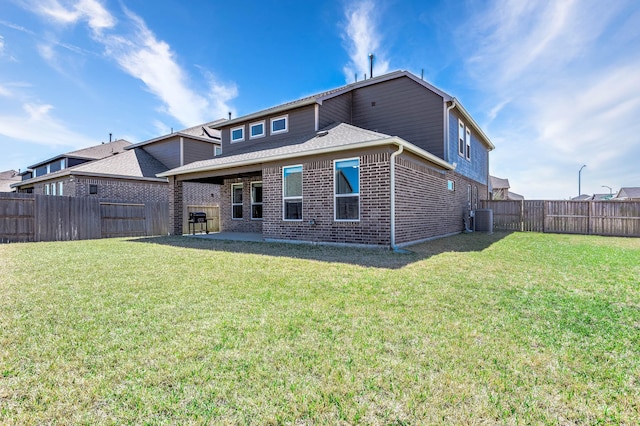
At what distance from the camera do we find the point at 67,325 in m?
3.19

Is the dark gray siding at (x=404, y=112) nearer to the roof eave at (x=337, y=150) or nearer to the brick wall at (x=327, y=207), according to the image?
the roof eave at (x=337, y=150)

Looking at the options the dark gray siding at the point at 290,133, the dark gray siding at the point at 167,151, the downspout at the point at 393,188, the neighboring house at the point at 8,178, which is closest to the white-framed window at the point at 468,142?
the dark gray siding at the point at 290,133

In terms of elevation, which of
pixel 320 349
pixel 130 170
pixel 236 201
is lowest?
pixel 320 349

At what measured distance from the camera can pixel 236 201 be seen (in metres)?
15.7

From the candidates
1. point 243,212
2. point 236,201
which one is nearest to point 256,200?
point 243,212

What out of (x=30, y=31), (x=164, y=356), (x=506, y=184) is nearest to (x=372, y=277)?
(x=164, y=356)

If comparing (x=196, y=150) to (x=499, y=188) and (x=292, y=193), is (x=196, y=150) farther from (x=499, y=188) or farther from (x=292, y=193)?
(x=499, y=188)

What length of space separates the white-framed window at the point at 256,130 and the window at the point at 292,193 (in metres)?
3.93

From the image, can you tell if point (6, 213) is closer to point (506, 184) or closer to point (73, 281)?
point (73, 281)

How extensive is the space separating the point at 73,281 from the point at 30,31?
8.50m

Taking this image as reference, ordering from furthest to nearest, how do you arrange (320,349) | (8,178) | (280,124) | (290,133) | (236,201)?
1. (8,178)
2. (236,201)
3. (280,124)
4. (290,133)
5. (320,349)

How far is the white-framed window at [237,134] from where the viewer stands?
1428cm

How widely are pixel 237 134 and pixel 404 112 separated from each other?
24.4ft

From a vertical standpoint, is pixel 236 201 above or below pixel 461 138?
below
